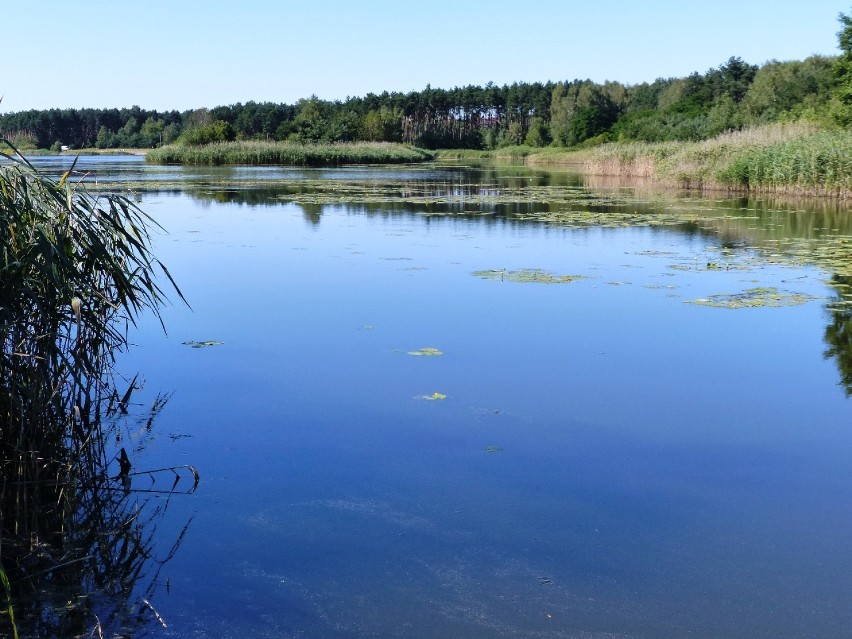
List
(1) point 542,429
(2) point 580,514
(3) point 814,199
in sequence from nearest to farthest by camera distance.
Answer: (2) point 580,514 → (1) point 542,429 → (3) point 814,199

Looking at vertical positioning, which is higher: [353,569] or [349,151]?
[349,151]

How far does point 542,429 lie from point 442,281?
400cm

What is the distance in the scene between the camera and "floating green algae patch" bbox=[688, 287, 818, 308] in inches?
267

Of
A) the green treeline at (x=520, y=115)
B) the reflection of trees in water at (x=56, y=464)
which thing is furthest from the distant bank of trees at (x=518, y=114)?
the reflection of trees in water at (x=56, y=464)

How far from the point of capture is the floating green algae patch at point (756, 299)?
679 centimetres

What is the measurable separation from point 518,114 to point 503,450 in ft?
238

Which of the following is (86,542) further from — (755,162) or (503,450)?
(755,162)

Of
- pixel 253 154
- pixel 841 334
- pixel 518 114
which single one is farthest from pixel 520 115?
pixel 841 334

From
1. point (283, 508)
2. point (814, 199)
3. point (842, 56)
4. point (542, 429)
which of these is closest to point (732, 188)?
point (814, 199)

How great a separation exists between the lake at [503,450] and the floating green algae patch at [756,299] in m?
0.03

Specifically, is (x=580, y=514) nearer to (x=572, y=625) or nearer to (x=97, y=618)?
(x=572, y=625)

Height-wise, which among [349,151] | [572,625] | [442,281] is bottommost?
[572,625]

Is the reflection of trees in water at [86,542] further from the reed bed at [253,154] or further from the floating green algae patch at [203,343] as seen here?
the reed bed at [253,154]

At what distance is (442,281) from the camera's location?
7.97 m
